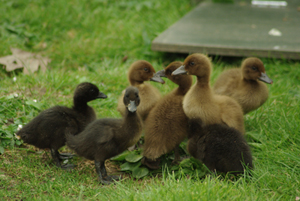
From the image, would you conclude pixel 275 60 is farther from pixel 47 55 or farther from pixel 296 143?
pixel 47 55

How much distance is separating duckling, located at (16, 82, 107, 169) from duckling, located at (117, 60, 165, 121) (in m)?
0.52

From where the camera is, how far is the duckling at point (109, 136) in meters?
3.77

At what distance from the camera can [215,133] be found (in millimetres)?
3826

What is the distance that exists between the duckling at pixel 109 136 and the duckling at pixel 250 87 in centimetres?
167

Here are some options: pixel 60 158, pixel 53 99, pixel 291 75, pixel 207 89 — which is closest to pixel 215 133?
pixel 207 89

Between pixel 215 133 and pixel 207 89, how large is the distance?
596 millimetres

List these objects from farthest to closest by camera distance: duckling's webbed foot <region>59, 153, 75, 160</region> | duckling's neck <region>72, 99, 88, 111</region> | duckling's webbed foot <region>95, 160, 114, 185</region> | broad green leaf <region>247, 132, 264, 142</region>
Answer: broad green leaf <region>247, 132, 264, 142</region> < duckling's webbed foot <region>59, 153, 75, 160</region> < duckling's neck <region>72, 99, 88, 111</region> < duckling's webbed foot <region>95, 160, 114, 185</region>

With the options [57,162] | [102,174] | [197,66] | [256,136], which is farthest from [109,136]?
[256,136]

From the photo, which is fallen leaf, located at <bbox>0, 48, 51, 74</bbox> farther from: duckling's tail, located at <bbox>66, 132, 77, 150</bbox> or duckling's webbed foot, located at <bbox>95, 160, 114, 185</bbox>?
duckling's webbed foot, located at <bbox>95, 160, 114, 185</bbox>

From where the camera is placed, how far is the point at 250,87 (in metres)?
4.85

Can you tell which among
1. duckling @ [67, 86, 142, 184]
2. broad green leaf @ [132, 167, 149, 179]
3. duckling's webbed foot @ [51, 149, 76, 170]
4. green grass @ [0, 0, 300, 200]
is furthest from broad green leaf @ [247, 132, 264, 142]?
duckling's webbed foot @ [51, 149, 76, 170]

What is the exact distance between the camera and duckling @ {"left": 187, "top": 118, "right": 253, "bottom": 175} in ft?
12.1

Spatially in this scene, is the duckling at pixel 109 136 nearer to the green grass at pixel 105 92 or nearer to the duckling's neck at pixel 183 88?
the green grass at pixel 105 92

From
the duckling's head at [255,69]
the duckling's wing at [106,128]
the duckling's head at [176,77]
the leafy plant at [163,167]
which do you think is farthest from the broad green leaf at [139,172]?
the duckling's head at [255,69]
